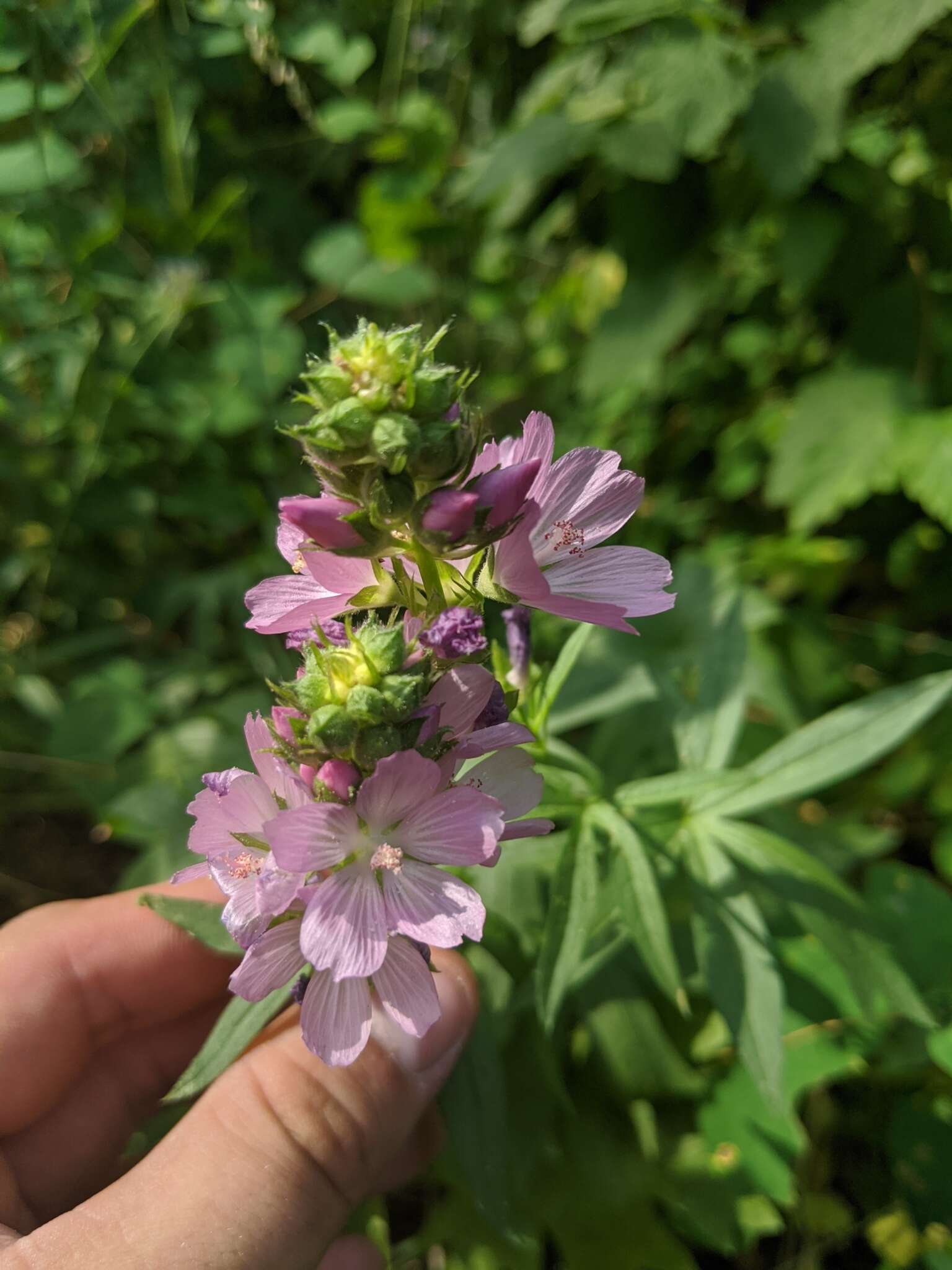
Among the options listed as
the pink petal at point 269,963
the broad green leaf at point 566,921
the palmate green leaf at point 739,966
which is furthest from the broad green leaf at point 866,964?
the pink petal at point 269,963

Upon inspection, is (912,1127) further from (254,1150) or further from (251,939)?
(251,939)

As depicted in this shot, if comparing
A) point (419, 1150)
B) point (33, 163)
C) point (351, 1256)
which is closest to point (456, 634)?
point (351, 1256)

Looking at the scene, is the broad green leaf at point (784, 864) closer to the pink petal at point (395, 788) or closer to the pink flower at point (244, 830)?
the pink petal at point (395, 788)

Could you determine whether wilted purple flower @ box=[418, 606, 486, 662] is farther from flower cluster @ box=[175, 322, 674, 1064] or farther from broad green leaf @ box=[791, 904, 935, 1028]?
broad green leaf @ box=[791, 904, 935, 1028]

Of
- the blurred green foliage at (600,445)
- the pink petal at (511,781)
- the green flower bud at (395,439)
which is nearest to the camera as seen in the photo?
the green flower bud at (395,439)

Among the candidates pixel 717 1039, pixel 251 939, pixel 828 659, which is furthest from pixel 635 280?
pixel 251 939
